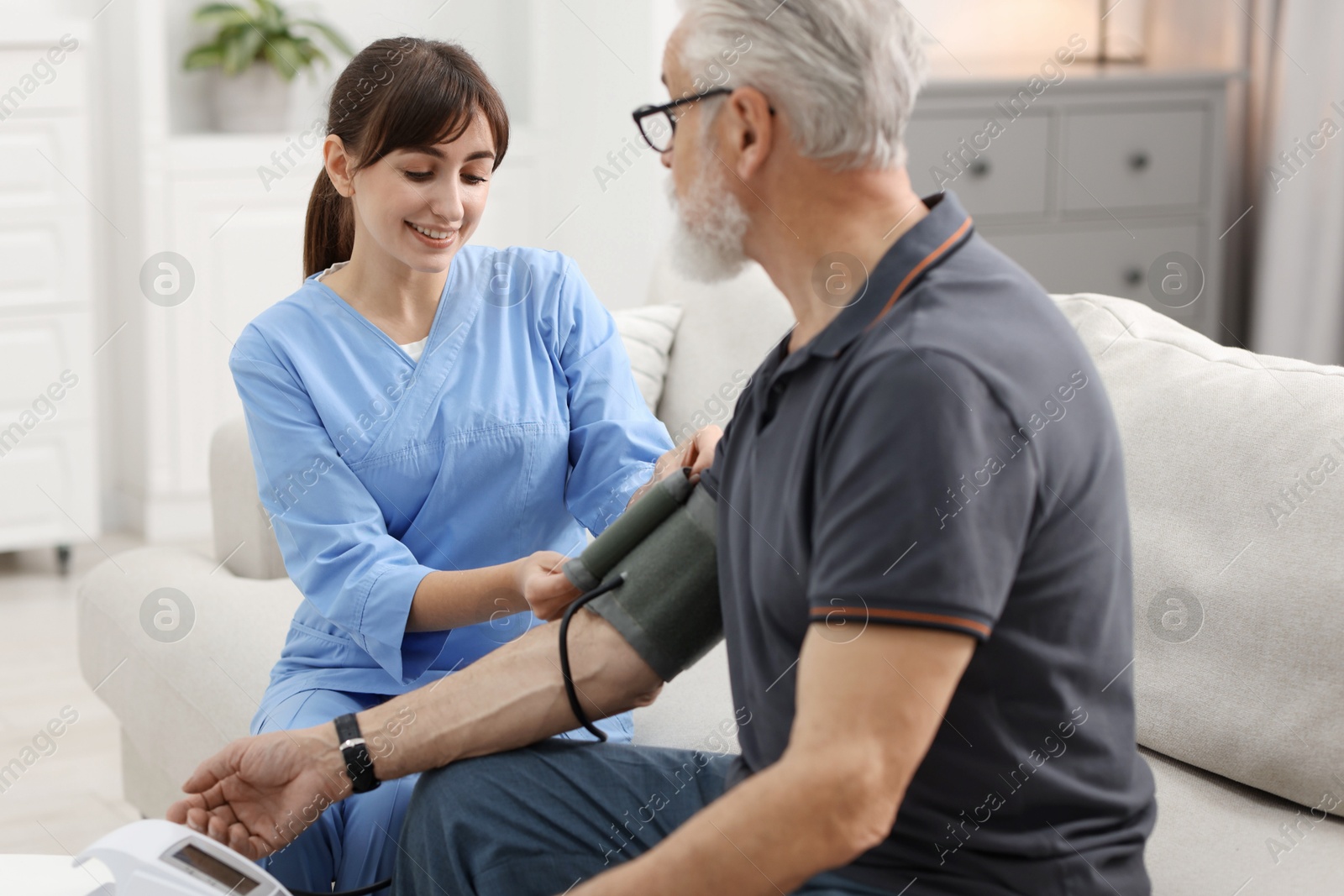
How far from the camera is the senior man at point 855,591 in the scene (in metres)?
0.86

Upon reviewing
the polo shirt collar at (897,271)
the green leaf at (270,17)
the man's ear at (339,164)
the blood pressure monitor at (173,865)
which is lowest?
the blood pressure monitor at (173,865)

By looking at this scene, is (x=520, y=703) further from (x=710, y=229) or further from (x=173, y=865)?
(x=710, y=229)

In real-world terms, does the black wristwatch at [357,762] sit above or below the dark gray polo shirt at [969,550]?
below

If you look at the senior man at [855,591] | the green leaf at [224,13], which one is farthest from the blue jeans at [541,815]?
the green leaf at [224,13]

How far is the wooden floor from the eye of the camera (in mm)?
2189

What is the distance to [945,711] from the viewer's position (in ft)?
3.15

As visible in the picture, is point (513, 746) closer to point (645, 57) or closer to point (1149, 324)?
point (1149, 324)

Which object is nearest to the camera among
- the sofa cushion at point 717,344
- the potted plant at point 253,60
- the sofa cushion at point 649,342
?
the sofa cushion at point 717,344

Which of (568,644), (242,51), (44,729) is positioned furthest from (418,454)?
(242,51)

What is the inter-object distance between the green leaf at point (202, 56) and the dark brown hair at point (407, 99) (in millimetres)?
2470

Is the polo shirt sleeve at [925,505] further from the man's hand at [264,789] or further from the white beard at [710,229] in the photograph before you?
the man's hand at [264,789]

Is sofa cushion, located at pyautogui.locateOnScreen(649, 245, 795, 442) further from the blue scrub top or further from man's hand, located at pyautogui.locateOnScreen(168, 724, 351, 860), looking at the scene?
man's hand, located at pyautogui.locateOnScreen(168, 724, 351, 860)

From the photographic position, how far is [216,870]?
1.06m

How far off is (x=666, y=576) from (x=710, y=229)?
0.30m
